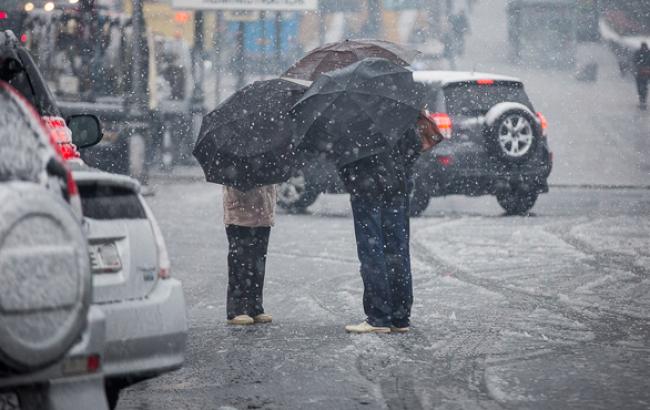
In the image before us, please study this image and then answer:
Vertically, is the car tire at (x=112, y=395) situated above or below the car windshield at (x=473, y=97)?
above

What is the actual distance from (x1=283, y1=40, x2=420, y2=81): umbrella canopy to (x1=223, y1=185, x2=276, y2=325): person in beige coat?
1.05 meters

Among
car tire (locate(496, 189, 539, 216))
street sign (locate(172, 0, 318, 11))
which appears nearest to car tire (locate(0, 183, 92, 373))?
car tire (locate(496, 189, 539, 216))

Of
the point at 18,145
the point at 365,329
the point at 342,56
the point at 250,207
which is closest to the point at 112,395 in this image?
the point at 18,145

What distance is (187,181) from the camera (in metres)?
27.0

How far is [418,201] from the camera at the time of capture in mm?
17906

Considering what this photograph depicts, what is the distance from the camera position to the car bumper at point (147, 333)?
5.58 meters

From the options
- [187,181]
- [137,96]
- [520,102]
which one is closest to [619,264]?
[520,102]

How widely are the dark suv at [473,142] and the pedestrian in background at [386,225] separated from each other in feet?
25.4

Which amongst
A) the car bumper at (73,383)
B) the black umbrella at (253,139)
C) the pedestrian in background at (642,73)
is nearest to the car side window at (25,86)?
the black umbrella at (253,139)

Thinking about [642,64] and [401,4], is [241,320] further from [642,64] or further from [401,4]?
[401,4]

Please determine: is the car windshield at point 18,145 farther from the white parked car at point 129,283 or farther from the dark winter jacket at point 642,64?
the dark winter jacket at point 642,64

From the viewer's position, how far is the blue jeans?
918cm

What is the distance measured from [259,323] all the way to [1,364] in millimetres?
4996

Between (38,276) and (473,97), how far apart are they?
13102mm
